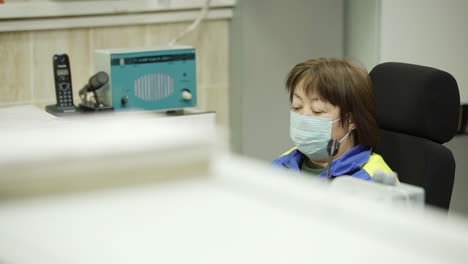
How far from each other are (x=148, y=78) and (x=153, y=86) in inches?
1.4

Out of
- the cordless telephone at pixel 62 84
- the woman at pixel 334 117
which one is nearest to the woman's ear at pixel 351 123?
the woman at pixel 334 117

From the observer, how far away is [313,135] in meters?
1.89

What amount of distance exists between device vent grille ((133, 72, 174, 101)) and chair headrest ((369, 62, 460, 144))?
1076 millimetres

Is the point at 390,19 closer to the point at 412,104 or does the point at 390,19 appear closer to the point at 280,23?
the point at 280,23

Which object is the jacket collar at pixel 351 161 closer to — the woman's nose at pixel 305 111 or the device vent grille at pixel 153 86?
the woman's nose at pixel 305 111

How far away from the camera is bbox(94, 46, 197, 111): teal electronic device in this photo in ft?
8.59

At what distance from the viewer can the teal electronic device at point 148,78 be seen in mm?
2619

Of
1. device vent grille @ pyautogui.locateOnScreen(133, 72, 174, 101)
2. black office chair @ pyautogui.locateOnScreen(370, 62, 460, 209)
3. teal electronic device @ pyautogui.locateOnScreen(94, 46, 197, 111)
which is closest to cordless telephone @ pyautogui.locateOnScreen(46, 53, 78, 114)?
teal electronic device @ pyautogui.locateOnScreen(94, 46, 197, 111)

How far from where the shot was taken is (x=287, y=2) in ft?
10.9

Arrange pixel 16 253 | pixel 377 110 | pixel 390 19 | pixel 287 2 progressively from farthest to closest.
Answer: pixel 287 2 → pixel 390 19 → pixel 377 110 → pixel 16 253

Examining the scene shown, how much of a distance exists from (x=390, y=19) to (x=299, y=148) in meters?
1.28

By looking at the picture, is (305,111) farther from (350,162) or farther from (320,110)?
(350,162)

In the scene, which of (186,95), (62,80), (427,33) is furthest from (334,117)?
(427,33)

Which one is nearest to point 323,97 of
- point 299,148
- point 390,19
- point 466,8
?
point 299,148
